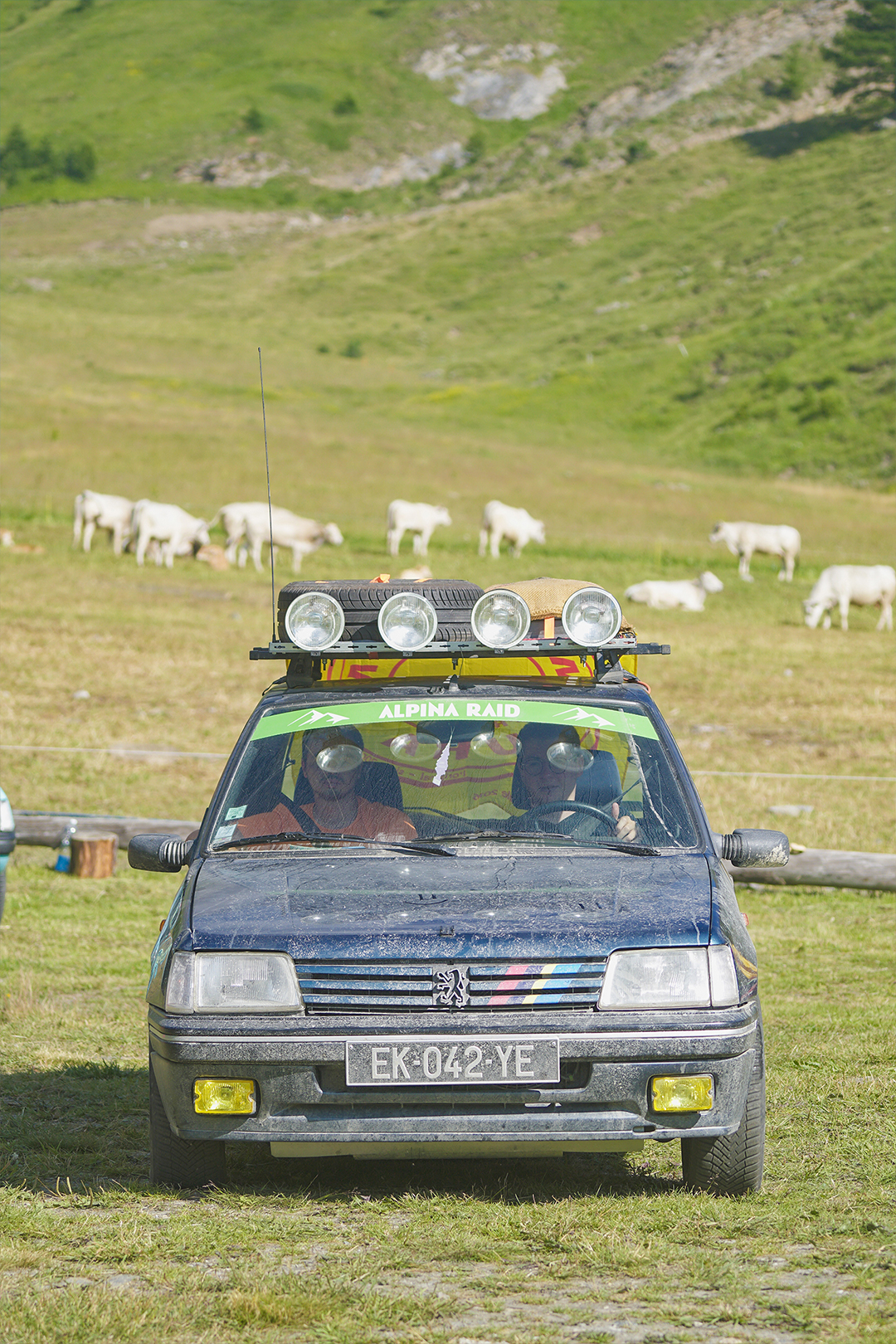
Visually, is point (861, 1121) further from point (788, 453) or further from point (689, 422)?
point (689, 422)

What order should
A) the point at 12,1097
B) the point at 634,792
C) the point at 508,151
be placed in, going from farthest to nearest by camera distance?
1. the point at 508,151
2. the point at 12,1097
3. the point at 634,792

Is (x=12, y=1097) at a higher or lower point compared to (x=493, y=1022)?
lower

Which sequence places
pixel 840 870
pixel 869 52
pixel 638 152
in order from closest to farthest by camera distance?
pixel 840 870 < pixel 869 52 < pixel 638 152

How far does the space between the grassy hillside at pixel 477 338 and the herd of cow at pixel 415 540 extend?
4207 mm

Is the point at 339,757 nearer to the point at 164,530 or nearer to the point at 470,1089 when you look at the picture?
the point at 470,1089

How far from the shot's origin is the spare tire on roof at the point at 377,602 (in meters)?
7.07

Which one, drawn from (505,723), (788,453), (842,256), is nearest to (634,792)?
(505,723)

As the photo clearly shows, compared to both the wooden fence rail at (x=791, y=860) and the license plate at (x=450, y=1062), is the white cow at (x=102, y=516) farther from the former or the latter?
the license plate at (x=450, y=1062)

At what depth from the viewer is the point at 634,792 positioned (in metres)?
5.89

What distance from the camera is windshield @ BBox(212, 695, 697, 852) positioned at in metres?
5.75

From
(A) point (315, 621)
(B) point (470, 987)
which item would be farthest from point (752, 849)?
(A) point (315, 621)

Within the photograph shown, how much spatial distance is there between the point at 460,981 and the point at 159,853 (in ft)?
5.20

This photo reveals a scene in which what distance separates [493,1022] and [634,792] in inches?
56.0

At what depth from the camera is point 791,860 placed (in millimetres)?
11445
